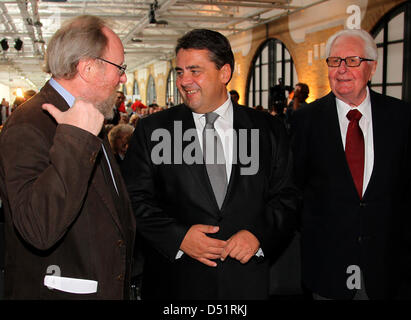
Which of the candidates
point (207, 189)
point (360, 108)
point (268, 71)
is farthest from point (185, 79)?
point (268, 71)

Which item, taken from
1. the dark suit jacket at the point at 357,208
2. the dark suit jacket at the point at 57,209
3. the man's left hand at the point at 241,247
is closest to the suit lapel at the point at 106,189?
the dark suit jacket at the point at 57,209

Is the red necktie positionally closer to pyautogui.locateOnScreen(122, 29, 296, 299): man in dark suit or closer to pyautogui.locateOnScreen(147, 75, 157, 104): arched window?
pyautogui.locateOnScreen(122, 29, 296, 299): man in dark suit

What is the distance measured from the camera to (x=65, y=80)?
4.63 ft

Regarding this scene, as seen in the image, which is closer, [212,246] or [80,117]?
[80,117]

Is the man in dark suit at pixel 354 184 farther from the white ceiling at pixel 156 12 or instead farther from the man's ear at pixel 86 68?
the white ceiling at pixel 156 12

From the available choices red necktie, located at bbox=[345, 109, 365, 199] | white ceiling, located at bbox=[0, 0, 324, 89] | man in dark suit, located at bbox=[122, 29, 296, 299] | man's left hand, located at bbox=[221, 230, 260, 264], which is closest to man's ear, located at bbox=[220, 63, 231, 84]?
man in dark suit, located at bbox=[122, 29, 296, 299]

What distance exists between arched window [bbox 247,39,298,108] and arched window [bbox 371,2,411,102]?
363cm

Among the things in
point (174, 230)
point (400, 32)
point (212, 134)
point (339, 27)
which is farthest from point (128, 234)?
point (339, 27)

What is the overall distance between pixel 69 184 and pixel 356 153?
1316 millimetres

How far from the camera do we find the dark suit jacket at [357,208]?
182cm

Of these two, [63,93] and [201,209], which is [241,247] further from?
[63,93]

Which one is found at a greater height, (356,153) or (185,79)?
(185,79)

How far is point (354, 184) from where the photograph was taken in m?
1.82

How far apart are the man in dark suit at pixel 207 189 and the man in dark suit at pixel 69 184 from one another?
23 cm
